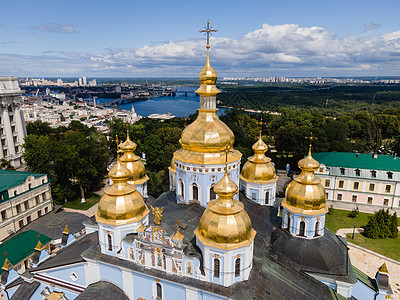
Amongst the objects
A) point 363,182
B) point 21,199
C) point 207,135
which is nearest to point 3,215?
point 21,199

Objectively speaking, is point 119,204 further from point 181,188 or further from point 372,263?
point 372,263

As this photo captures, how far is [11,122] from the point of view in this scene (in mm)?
38094

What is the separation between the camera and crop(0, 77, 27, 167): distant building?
3659cm

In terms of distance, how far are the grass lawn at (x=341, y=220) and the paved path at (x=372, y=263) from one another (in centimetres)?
333

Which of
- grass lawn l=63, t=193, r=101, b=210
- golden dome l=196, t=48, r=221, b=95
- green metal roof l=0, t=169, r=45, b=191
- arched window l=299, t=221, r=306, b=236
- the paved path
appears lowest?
grass lawn l=63, t=193, r=101, b=210

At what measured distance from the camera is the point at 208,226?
10.6 meters

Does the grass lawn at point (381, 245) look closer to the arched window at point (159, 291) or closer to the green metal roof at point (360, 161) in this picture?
the green metal roof at point (360, 161)

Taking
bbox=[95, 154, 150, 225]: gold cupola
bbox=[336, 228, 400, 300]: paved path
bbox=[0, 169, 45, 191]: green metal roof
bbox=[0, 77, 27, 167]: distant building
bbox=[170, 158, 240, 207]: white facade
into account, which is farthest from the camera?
bbox=[0, 77, 27, 167]: distant building

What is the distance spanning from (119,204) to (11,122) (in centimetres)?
3498

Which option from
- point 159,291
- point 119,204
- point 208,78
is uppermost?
point 208,78

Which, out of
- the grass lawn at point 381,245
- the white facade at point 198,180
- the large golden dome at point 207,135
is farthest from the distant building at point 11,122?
the grass lawn at point 381,245

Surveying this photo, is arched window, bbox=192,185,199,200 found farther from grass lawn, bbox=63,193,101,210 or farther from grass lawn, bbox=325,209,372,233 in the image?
grass lawn, bbox=63,193,101,210

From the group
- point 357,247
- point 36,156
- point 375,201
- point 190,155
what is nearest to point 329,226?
point 357,247

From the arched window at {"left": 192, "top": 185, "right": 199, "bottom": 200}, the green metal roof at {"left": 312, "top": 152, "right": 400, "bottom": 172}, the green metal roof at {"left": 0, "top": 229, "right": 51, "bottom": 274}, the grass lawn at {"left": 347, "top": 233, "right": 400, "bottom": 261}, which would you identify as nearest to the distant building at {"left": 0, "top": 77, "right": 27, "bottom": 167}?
the green metal roof at {"left": 0, "top": 229, "right": 51, "bottom": 274}
